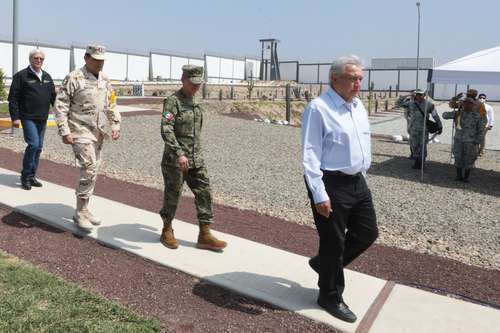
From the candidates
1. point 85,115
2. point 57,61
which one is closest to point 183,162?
point 85,115

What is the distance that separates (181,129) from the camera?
4.61 meters

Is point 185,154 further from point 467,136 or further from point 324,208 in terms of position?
point 467,136

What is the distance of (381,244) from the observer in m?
5.67

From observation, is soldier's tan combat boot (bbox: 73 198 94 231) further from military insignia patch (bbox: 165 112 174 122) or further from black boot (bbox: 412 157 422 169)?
black boot (bbox: 412 157 422 169)

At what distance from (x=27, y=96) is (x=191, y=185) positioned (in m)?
3.35

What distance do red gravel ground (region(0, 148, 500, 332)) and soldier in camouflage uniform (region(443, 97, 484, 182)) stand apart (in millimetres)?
5624

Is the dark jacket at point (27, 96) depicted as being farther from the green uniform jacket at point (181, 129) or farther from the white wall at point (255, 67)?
the white wall at point (255, 67)

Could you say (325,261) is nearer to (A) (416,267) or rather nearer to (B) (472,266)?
(A) (416,267)

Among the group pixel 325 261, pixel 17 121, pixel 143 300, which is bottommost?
pixel 143 300

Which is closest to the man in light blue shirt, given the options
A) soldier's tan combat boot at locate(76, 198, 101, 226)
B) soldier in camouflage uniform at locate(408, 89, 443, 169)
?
soldier's tan combat boot at locate(76, 198, 101, 226)

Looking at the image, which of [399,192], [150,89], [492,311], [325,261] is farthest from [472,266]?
[150,89]

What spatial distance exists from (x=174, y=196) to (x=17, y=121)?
143 inches

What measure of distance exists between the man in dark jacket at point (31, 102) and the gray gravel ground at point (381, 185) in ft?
6.42

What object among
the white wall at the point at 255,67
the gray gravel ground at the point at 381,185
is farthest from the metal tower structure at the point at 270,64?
the gray gravel ground at the point at 381,185
